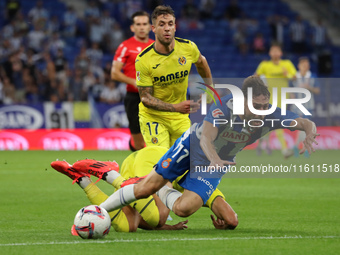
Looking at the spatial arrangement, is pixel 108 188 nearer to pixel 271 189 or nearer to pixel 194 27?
pixel 271 189

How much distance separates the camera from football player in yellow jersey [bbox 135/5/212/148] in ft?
27.3

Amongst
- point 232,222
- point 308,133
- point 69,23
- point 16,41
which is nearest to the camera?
point 308,133

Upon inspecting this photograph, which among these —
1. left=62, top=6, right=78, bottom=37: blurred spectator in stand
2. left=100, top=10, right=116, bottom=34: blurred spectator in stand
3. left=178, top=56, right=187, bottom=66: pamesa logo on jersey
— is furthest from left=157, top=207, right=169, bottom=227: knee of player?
left=62, top=6, right=78, bottom=37: blurred spectator in stand

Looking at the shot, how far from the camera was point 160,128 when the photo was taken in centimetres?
870

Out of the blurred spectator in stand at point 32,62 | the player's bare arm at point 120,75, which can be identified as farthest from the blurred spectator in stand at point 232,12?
the player's bare arm at point 120,75

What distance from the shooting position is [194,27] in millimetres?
23875

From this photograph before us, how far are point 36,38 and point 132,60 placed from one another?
37.8 ft

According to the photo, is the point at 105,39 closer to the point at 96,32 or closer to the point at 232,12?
the point at 96,32

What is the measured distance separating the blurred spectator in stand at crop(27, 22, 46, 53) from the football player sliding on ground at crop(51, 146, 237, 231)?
1433cm

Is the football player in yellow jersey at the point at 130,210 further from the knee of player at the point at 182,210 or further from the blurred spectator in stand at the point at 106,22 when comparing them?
the blurred spectator in stand at the point at 106,22

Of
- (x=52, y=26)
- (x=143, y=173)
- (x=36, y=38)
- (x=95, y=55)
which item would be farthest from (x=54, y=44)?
(x=143, y=173)

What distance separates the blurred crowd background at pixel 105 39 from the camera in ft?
66.8

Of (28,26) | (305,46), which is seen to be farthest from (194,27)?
(28,26)

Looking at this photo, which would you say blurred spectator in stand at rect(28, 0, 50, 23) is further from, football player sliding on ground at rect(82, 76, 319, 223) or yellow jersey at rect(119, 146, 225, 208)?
football player sliding on ground at rect(82, 76, 319, 223)
